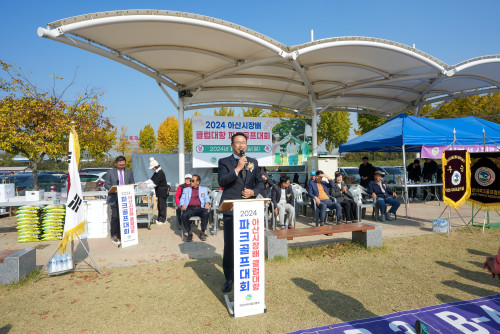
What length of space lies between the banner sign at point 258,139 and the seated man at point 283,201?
3947 mm

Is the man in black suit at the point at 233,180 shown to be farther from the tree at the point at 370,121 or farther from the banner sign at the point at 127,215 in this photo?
the tree at the point at 370,121

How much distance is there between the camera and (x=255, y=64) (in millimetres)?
9312

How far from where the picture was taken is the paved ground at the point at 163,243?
5633 mm

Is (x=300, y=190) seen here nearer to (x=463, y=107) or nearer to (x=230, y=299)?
(x=230, y=299)

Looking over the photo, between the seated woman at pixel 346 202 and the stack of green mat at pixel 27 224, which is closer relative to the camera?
the stack of green mat at pixel 27 224

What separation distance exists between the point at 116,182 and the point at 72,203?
225cm

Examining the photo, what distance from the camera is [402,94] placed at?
1470 centimetres

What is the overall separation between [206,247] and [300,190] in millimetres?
4118

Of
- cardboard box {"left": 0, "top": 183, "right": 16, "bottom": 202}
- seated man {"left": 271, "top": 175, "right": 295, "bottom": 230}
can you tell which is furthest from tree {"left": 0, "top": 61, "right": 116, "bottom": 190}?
seated man {"left": 271, "top": 175, "right": 295, "bottom": 230}

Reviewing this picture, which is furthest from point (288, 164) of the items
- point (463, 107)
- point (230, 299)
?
point (463, 107)

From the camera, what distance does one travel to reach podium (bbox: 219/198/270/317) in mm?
3281

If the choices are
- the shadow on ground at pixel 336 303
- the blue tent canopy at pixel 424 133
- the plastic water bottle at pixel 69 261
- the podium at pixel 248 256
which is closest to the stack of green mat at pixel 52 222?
the plastic water bottle at pixel 69 261

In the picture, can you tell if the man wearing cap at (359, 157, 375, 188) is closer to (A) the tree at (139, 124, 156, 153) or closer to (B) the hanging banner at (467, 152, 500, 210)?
(B) the hanging banner at (467, 152, 500, 210)

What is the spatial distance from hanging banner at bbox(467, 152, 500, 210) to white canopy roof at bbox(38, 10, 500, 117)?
172 inches
